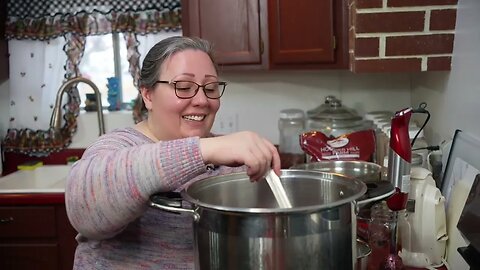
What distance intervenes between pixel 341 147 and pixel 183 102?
850mm

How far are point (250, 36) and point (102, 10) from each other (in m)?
0.85

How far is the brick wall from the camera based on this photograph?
1704 mm

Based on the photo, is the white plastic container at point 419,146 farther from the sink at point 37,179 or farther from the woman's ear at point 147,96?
the sink at point 37,179

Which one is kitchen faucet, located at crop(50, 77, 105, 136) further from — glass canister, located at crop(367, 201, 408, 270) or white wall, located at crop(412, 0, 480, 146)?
glass canister, located at crop(367, 201, 408, 270)

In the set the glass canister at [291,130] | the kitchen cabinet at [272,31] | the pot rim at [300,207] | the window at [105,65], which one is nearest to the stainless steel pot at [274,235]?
the pot rim at [300,207]

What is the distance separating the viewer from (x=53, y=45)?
2.78 metres

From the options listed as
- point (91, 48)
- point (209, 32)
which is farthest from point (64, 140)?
point (209, 32)

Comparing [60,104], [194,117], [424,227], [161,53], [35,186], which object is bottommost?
[35,186]

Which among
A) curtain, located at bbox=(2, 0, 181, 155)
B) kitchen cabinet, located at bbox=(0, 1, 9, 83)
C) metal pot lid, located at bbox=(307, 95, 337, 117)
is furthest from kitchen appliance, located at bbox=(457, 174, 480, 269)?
kitchen cabinet, located at bbox=(0, 1, 9, 83)

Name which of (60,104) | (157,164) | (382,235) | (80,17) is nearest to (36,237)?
(60,104)

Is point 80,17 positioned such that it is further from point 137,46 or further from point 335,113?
point 335,113

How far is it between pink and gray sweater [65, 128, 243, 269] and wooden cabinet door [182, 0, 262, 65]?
57.7 inches

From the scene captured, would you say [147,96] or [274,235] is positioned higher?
[147,96]

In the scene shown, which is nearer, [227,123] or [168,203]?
[168,203]
